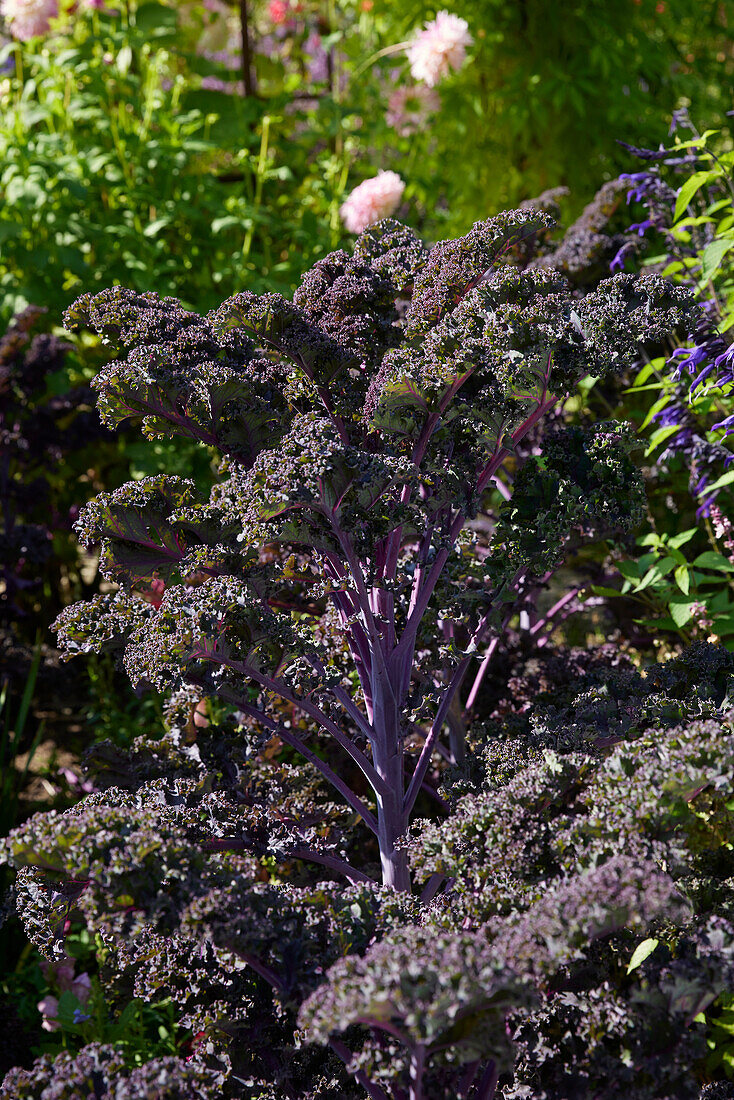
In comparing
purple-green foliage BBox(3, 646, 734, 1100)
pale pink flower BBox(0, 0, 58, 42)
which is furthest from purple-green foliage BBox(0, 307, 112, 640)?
purple-green foliage BBox(3, 646, 734, 1100)

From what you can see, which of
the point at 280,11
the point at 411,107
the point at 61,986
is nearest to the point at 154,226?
the point at 411,107

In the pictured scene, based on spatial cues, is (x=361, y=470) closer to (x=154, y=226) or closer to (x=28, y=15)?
(x=154, y=226)

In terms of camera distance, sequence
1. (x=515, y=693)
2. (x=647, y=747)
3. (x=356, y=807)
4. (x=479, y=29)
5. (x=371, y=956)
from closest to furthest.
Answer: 1. (x=371, y=956)
2. (x=647, y=747)
3. (x=356, y=807)
4. (x=515, y=693)
5. (x=479, y=29)

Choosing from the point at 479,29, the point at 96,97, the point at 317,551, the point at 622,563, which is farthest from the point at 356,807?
the point at 479,29

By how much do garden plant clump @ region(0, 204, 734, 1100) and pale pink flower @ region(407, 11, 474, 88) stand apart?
1.94 meters

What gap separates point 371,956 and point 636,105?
418cm

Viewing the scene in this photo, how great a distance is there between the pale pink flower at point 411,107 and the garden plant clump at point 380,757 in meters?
2.68

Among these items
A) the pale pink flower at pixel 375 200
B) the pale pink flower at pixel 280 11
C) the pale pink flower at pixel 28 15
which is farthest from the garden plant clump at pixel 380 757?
the pale pink flower at pixel 280 11

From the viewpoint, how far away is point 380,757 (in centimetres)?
206

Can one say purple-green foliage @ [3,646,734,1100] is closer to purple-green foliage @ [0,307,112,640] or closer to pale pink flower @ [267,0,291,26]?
purple-green foliage @ [0,307,112,640]

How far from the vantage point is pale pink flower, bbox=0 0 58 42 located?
13.2ft

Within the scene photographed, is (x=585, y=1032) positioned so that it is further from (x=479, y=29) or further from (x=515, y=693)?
(x=479, y=29)

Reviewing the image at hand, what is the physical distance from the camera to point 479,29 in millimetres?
4633

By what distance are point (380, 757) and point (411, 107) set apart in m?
3.83
